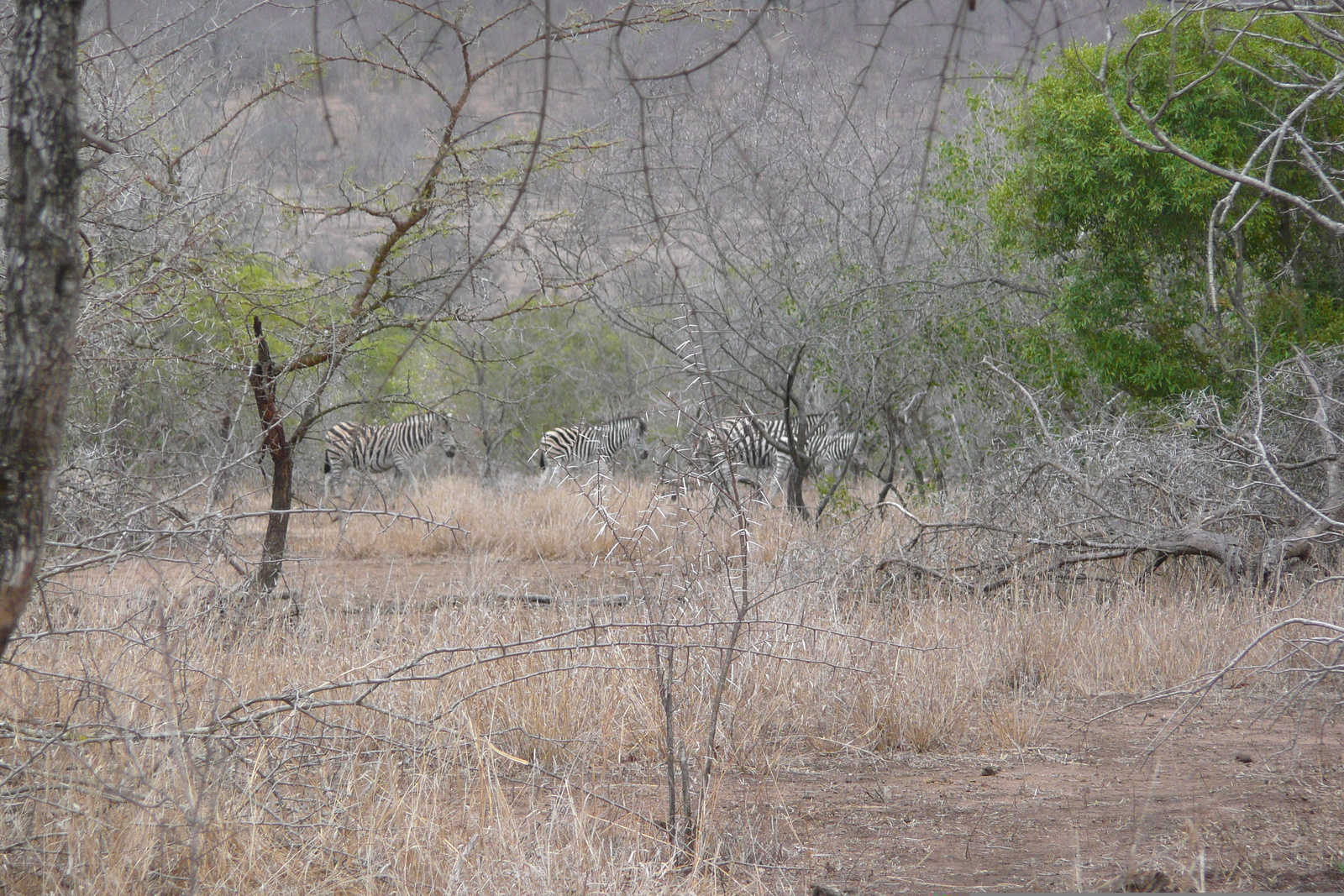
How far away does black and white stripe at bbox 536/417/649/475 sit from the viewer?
67.7 feet

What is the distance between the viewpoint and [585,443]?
817 inches

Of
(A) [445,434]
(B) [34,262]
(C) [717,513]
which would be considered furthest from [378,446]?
(B) [34,262]

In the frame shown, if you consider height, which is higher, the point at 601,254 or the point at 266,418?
the point at 601,254

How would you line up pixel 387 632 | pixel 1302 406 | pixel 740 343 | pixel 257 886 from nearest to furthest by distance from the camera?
pixel 257 886, pixel 387 632, pixel 1302 406, pixel 740 343

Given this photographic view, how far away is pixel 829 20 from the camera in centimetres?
234

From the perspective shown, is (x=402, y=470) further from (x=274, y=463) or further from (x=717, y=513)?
(x=717, y=513)

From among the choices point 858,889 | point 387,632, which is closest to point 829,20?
point 858,889

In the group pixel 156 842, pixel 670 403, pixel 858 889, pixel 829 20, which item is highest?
pixel 829 20

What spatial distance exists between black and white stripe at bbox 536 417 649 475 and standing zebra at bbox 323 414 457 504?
5.96ft

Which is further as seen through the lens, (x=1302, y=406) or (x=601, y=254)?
(x=601, y=254)

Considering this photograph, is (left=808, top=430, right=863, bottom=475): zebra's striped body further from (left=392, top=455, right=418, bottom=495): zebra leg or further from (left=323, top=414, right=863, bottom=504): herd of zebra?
(left=392, top=455, right=418, bottom=495): zebra leg

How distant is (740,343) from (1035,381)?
3204 mm

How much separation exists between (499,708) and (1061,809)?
228cm

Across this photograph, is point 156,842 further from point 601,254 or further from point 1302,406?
point 601,254
